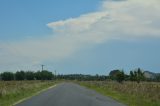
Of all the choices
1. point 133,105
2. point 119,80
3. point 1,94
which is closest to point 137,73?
point 119,80

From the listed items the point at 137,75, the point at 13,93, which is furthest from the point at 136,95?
the point at 137,75

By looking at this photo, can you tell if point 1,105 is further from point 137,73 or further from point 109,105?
point 137,73

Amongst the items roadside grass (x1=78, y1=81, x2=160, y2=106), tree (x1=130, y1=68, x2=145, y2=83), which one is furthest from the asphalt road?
tree (x1=130, y1=68, x2=145, y2=83)

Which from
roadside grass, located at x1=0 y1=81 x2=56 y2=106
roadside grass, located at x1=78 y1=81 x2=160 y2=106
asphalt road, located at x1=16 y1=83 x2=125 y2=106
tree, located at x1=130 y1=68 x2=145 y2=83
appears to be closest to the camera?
asphalt road, located at x1=16 y1=83 x2=125 y2=106

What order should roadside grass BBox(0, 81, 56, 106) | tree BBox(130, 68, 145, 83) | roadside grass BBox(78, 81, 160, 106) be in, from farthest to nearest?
1. tree BBox(130, 68, 145, 83)
2. roadside grass BBox(0, 81, 56, 106)
3. roadside grass BBox(78, 81, 160, 106)

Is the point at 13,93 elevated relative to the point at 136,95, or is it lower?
elevated

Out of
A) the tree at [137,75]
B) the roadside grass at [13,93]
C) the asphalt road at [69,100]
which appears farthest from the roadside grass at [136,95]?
the tree at [137,75]

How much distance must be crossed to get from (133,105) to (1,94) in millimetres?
12716

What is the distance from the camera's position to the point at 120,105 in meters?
23.8

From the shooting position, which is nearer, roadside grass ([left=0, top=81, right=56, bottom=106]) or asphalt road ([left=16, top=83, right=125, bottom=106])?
asphalt road ([left=16, top=83, right=125, bottom=106])

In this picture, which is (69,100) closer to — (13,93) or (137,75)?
(13,93)

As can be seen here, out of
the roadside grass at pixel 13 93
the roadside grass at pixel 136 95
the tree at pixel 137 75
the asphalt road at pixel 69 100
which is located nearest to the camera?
the asphalt road at pixel 69 100

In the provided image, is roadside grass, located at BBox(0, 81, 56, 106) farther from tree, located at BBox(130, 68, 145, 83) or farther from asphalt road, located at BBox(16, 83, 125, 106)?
tree, located at BBox(130, 68, 145, 83)

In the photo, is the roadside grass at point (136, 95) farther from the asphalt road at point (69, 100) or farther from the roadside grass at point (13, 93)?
the roadside grass at point (13, 93)
